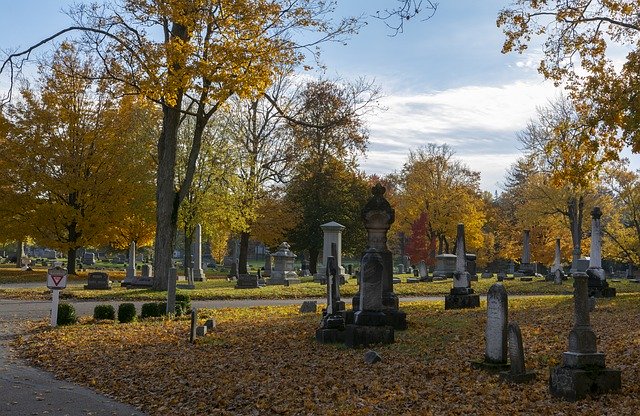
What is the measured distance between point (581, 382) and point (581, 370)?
136mm

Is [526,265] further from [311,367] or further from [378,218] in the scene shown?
[311,367]

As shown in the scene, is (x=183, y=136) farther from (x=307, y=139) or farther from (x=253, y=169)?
(x=307, y=139)

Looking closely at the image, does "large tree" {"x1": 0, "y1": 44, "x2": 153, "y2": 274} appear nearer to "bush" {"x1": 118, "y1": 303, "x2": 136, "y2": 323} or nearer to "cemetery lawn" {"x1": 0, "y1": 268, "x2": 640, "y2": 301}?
"cemetery lawn" {"x1": 0, "y1": 268, "x2": 640, "y2": 301}

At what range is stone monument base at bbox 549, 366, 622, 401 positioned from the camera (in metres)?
6.93

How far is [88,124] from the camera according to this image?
3491 centimetres

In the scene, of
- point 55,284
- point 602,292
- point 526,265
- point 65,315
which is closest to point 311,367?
point 55,284

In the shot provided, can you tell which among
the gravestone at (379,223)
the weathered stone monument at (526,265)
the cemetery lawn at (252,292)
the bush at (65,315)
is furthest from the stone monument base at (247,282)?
the weathered stone monument at (526,265)

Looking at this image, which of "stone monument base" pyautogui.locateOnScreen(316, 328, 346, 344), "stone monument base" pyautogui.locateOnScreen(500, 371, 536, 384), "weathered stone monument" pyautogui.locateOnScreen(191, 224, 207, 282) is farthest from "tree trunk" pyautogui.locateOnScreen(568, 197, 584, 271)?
"stone monument base" pyautogui.locateOnScreen(500, 371, 536, 384)

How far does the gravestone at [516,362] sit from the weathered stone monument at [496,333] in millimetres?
417

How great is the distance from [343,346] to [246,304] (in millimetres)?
10258

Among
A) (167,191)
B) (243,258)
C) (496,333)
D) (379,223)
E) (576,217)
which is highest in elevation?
(576,217)

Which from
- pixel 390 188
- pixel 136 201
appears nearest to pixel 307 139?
pixel 136 201

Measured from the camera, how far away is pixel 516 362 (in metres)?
7.94

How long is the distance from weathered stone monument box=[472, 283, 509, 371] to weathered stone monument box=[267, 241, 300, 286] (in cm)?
2302
